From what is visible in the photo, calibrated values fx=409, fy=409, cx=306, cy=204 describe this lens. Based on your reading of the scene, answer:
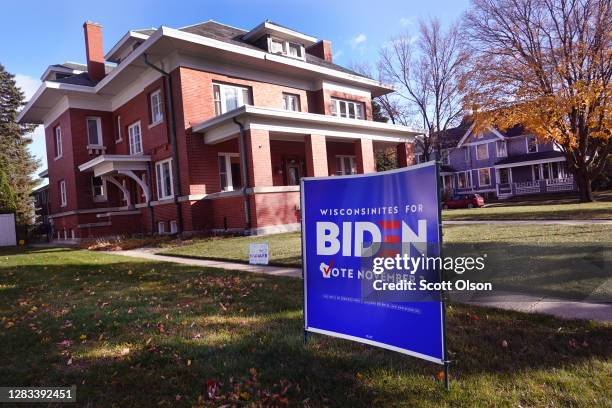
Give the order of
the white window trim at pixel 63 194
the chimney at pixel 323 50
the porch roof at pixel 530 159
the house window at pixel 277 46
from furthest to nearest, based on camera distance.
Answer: the porch roof at pixel 530 159 → the chimney at pixel 323 50 → the white window trim at pixel 63 194 → the house window at pixel 277 46

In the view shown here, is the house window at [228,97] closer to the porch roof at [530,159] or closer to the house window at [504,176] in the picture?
the porch roof at [530,159]

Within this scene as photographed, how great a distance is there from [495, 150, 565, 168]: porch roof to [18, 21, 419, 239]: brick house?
2195cm

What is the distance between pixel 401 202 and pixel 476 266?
4.37m

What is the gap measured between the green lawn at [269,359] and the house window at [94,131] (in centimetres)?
1953

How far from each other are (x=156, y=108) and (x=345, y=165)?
11.1 m

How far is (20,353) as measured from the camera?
3936 millimetres

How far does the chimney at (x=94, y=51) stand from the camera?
2327cm

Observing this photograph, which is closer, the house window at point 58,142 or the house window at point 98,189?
the house window at point 98,189

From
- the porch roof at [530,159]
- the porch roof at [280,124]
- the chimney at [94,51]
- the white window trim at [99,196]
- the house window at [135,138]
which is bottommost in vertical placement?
the white window trim at [99,196]

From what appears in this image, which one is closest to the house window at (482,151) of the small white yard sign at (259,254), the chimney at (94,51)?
the chimney at (94,51)

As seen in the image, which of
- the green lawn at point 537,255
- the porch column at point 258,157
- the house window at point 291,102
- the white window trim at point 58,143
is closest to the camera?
the green lawn at point 537,255

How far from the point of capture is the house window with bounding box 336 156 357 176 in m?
24.3

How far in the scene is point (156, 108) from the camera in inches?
750

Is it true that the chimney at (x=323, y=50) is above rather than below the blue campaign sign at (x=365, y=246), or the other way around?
above
